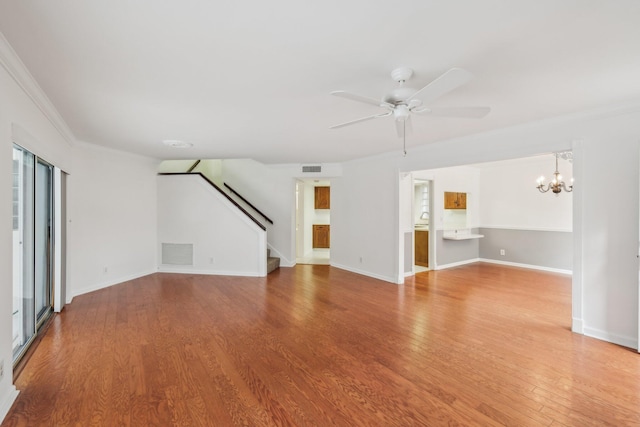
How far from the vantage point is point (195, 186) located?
601 centimetres

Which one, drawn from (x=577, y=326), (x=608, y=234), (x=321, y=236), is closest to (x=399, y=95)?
(x=608, y=234)

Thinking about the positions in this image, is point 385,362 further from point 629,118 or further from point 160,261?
point 160,261

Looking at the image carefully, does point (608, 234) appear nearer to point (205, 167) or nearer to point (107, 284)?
point (107, 284)

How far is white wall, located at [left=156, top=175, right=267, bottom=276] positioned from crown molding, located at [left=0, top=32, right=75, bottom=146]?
2.64 m

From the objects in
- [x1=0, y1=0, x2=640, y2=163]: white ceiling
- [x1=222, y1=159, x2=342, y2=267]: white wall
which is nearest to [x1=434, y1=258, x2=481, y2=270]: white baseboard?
[x1=222, y1=159, x2=342, y2=267]: white wall

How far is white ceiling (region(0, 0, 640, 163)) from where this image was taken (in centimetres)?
151

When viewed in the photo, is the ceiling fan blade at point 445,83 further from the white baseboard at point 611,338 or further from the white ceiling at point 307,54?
the white baseboard at point 611,338

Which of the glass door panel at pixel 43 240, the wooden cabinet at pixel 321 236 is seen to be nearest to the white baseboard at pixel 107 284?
the glass door panel at pixel 43 240

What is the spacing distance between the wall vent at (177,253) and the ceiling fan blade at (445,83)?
5478 mm

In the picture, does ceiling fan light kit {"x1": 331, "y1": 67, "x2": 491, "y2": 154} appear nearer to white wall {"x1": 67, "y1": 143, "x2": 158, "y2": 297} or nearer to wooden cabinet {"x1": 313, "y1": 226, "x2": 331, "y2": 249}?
white wall {"x1": 67, "y1": 143, "x2": 158, "y2": 297}

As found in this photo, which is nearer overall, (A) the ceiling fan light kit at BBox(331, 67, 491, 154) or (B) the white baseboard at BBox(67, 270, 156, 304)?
(A) the ceiling fan light kit at BBox(331, 67, 491, 154)

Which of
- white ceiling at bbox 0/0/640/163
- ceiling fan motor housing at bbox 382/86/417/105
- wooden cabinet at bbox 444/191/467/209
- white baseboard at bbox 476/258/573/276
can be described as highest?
white ceiling at bbox 0/0/640/163

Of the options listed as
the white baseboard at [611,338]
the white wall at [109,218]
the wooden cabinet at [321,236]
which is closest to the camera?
the white baseboard at [611,338]

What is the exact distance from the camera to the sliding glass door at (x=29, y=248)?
2.66 meters
